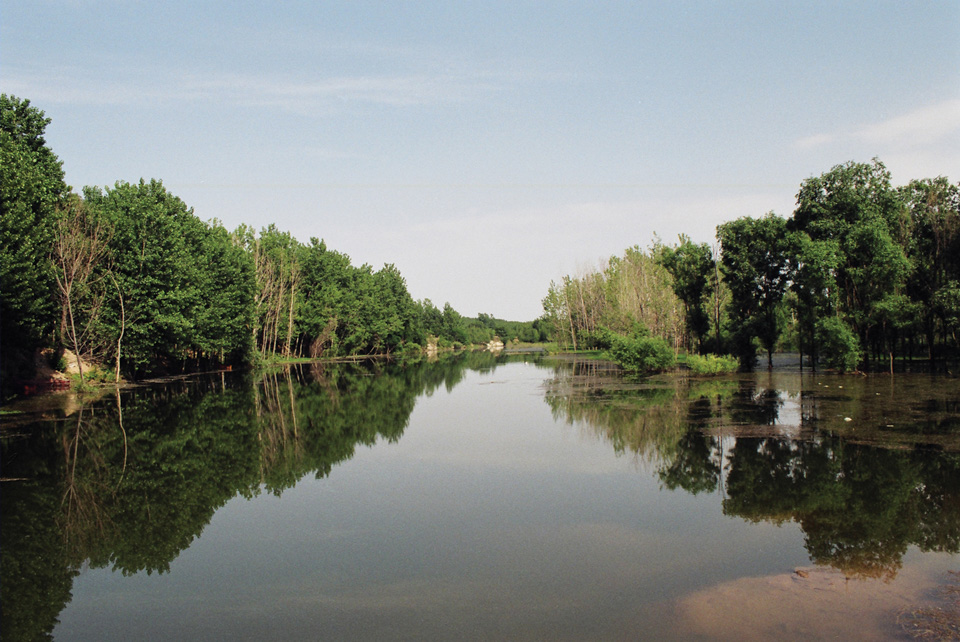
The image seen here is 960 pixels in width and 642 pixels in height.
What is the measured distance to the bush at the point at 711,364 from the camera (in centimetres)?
3844

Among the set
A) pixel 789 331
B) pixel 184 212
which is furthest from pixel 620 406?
pixel 789 331

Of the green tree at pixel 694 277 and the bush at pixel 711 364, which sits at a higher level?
the green tree at pixel 694 277

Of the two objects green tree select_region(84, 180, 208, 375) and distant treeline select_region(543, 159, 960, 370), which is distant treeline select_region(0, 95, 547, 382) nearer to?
green tree select_region(84, 180, 208, 375)

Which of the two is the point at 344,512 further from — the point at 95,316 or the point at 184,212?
the point at 184,212

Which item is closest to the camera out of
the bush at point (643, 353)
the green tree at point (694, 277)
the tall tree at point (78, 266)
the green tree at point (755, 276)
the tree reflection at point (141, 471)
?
the tree reflection at point (141, 471)

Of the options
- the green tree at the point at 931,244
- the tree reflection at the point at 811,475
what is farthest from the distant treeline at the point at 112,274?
the green tree at the point at 931,244

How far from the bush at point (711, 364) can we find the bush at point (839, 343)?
5377mm

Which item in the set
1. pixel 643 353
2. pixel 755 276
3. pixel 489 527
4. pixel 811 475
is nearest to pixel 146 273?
pixel 643 353

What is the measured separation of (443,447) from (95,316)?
27.2m

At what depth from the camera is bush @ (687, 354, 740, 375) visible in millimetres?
→ 38438

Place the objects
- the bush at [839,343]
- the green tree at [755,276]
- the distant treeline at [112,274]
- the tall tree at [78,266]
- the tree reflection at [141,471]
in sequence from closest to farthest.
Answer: the tree reflection at [141,471]
the distant treeline at [112,274]
the tall tree at [78,266]
the bush at [839,343]
the green tree at [755,276]

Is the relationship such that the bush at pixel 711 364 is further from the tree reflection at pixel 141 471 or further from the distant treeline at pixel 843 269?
the tree reflection at pixel 141 471

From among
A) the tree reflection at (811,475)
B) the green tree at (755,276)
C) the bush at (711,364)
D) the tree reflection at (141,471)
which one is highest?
the green tree at (755,276)

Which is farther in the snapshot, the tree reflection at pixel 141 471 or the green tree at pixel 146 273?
the green tree at pixel 146 273
